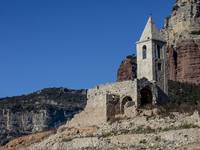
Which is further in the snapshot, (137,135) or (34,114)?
(34,114)

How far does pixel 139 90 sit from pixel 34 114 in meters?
59.2

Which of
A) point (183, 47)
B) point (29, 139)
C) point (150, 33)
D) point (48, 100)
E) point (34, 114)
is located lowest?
point (29, 139)

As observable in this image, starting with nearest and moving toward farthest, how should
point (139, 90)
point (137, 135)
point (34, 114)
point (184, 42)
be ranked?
1. point (137, 135)
2. point (139, 90)
3. point (184, 42)
4. point (34, 114)

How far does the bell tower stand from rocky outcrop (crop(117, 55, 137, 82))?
1997 inches

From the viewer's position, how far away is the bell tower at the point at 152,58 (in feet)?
159

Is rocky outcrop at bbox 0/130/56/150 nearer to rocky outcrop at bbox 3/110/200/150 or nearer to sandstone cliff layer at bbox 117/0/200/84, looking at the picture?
rocky outcrop at bbox 3/110/200/150

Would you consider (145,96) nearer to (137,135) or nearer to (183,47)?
(137,135)

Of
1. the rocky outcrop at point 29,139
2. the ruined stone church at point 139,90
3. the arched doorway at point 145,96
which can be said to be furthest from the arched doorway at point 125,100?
the rocky outcrop at point 29,139

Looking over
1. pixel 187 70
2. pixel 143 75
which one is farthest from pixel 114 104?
pixel 187 70

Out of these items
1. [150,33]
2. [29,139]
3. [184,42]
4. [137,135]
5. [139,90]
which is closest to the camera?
[137,135]

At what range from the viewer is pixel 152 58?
48.3 m

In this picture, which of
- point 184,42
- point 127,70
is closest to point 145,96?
point 127,70

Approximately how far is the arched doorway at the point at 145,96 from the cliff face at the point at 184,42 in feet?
164

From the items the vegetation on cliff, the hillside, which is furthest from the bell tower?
the vegetation on cliff
